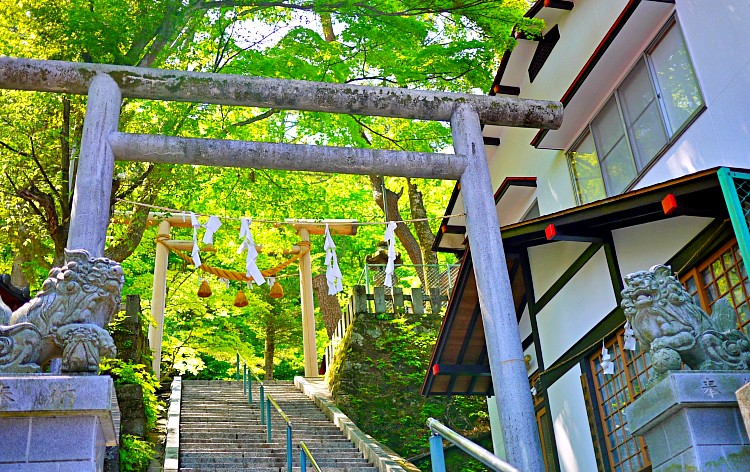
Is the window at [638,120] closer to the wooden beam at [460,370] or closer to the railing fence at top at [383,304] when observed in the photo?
the wooden beam at [460,370]

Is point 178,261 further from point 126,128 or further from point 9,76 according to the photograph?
point 9,76

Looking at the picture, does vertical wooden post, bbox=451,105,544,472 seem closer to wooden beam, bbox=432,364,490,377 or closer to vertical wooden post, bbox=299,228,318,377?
wooden beam, bbox=432,364,490,377

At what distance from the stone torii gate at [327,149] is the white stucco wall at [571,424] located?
183 cm

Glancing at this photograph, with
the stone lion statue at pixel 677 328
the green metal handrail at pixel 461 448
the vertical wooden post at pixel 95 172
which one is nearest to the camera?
the green metal handrail at pixel 461 448

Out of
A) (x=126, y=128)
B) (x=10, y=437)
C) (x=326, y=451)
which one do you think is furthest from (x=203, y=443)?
(x=10, y=437)

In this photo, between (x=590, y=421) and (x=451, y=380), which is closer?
(x=590, y=421)

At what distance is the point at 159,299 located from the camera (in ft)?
61.4

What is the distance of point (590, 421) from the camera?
951 centimetres

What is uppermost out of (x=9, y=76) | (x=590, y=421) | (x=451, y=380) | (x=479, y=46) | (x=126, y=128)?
(x=479, y=46)

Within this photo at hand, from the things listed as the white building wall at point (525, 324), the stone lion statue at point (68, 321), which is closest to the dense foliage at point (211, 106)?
the white building wall at point (525, 324)

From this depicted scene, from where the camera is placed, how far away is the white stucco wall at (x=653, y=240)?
8148 mm

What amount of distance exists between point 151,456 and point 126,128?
582cm

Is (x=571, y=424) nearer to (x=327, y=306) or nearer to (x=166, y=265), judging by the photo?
(x=166, y=265)

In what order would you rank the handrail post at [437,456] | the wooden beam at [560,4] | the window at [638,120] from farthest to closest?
1. the wooden beam at [560,4]
2. the window at [638,120]
3. the handrail post at [437,456]
